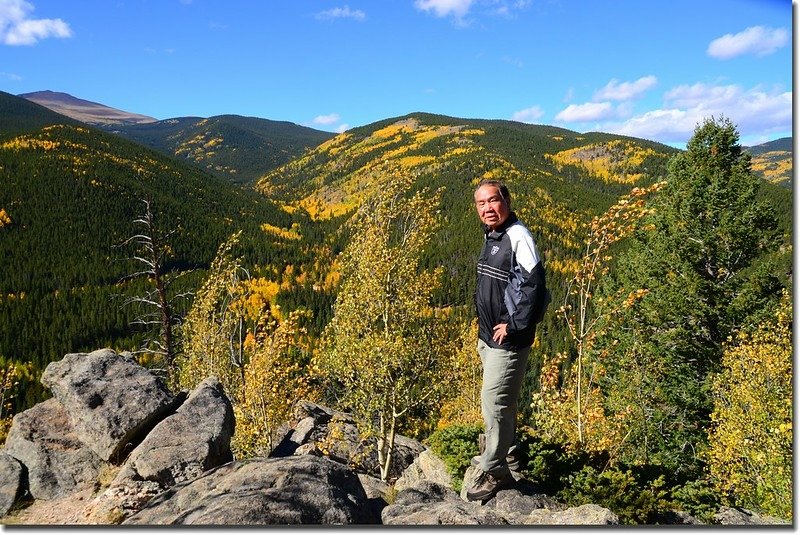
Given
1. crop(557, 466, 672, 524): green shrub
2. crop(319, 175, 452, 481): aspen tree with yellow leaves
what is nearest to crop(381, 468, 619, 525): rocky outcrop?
crop(557, 466, 672, 524): green shrub

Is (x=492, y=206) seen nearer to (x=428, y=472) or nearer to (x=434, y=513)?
(x=434, y=513)

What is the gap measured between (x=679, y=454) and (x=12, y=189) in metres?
230

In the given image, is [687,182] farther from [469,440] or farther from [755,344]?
[469,440]

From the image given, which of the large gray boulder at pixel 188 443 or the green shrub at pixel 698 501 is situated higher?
the green shrub at pixel 698 501

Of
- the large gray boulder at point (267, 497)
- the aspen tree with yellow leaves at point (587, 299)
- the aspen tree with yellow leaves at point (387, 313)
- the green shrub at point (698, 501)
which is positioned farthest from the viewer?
the aspen tree with yellow leaves at point (387, 313)

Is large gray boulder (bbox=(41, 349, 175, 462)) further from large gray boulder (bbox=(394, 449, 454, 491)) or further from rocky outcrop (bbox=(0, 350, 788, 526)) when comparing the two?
large gray boulder (bbox=(394, 449, 454, 491))

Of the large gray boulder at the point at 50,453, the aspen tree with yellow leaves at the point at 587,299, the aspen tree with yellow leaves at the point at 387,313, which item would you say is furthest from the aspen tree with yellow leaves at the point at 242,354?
the aspen tree with yellow leaves at the point at 587,299

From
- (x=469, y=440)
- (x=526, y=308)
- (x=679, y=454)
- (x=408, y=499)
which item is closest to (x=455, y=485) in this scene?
(x=469, y=440)

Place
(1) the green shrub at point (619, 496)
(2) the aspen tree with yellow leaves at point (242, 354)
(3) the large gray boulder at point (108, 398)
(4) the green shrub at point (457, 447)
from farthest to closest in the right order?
(2) the aspen tree with yellow leaves at point (242, 354)
(3) the large gray boulder at point (108, 398)
(4) the green shrub at point (457, 447)
(1) the green shrub at point (619, 496)

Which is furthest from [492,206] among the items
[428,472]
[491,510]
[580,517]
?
[428,472]

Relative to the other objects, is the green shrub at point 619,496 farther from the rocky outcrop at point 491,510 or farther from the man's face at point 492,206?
the man's face at point 492,206

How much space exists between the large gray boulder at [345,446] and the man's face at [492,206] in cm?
793

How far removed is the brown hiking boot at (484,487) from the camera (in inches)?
254

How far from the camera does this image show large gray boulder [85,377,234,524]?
7543 millimetres
